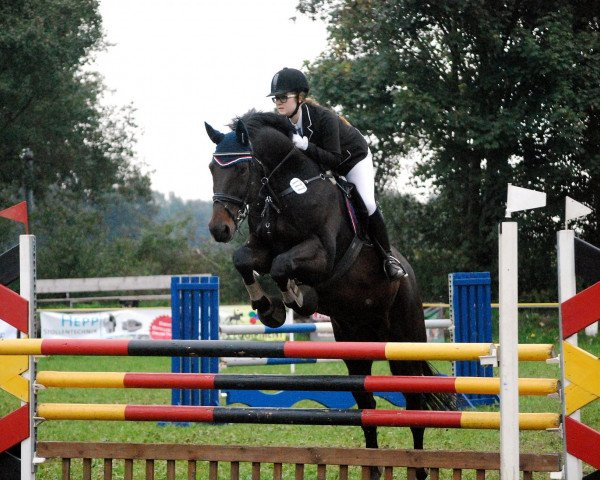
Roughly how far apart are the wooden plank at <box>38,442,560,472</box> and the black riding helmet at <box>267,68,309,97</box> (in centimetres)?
200

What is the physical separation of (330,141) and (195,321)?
9.80ft

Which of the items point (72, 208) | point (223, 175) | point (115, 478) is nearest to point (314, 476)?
point (115, 478)

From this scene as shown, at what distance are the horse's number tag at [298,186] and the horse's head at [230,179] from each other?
0.30 meters

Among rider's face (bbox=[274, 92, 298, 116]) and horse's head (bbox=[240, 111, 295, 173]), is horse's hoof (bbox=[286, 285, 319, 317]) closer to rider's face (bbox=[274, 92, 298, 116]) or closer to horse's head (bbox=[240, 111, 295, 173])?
horse's head (bbox=[240, 111, 295, 173])

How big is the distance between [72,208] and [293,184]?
97.1 ft

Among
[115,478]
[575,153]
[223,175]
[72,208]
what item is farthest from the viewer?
[72,208]

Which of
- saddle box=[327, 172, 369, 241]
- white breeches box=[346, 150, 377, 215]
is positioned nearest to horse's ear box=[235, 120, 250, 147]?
saddle box=[327, 172, 369, 241]

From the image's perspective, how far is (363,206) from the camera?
16.3 ft

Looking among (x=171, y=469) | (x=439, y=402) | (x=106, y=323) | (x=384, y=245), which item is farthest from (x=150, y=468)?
(x=106, y=323)

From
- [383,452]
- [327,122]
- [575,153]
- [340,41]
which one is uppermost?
[340,41]

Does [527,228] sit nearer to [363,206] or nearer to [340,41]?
[340,41]

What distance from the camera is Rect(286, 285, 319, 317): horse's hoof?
4461mm

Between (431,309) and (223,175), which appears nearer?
(223,175)

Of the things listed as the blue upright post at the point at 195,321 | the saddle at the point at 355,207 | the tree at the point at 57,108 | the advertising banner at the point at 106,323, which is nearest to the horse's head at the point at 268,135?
the saddle at the point at 355,207
